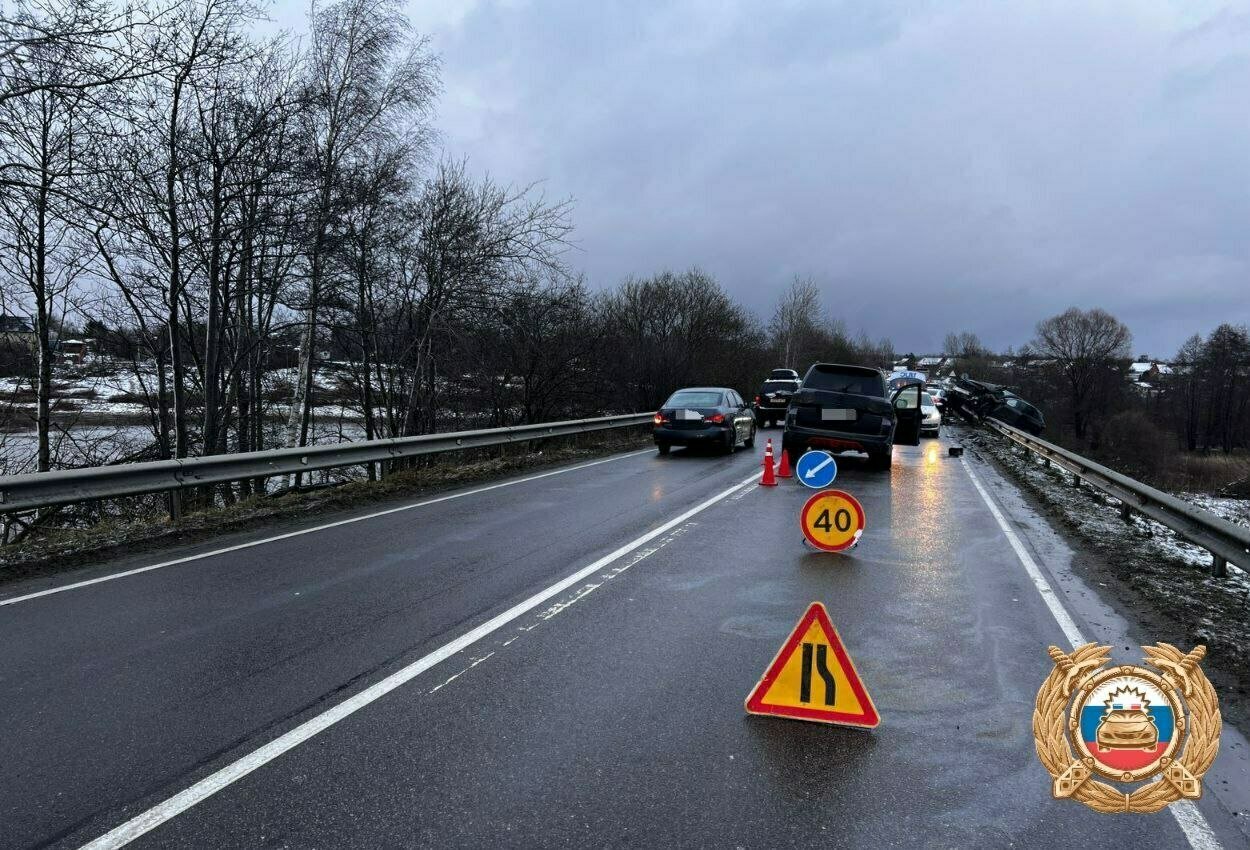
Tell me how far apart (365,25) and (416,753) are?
719 inches

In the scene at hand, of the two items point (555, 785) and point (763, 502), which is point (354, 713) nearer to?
point (555, 785)

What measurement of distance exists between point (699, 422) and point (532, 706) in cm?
1386

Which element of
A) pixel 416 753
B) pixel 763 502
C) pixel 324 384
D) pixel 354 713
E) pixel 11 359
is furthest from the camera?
pixel 324 384

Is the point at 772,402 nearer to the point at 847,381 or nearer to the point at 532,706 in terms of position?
the point at 847,381

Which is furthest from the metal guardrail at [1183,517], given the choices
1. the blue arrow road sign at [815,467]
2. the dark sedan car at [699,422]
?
the dark sedan car at [699,422]

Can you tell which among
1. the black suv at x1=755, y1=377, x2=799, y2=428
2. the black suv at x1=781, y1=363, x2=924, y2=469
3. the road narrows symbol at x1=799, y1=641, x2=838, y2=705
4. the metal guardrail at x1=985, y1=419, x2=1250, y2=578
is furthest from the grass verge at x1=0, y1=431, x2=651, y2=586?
the black suv at x1=755, y1=377, x2=799, y2=428

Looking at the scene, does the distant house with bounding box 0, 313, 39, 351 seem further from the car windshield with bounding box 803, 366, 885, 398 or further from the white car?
the white car

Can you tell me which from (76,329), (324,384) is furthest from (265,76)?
(324,384)

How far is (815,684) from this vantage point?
3.84 metres

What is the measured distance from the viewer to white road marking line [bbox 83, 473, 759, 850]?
2.80 m

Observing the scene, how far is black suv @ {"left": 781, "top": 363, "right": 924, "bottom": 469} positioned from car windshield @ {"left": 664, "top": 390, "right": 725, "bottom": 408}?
370cm

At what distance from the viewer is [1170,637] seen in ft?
17.5

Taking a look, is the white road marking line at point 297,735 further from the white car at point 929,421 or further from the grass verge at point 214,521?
the white car at point 929,421

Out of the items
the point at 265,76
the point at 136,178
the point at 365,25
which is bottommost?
the point at 136,178
